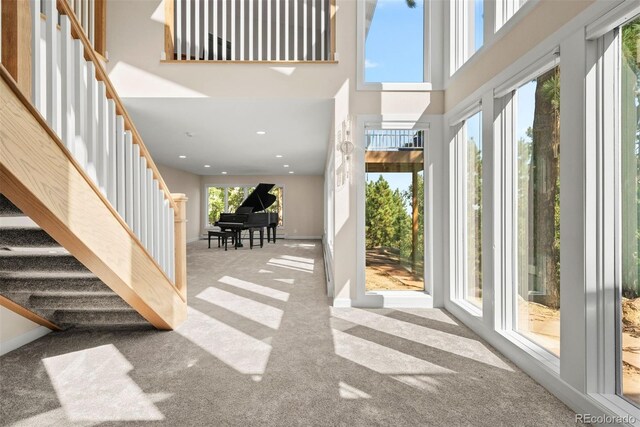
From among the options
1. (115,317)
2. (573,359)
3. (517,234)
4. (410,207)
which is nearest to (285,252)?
(410,207)

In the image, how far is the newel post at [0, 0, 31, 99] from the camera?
1352 mm

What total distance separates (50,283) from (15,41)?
5.25ft

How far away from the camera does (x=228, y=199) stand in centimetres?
1174

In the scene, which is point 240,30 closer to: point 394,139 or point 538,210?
point 394,139

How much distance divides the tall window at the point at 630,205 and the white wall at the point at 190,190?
30.4 feet

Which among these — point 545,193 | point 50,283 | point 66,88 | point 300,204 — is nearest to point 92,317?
point 50,283

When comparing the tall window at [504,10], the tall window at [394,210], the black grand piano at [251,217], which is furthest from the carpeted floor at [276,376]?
the black grand piano at [251,217]

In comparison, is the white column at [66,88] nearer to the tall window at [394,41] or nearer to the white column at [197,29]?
the white column at [197,29]

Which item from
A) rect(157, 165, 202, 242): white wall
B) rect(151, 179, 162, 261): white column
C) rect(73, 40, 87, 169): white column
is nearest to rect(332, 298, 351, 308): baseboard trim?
rect(151, 179, 162, 261): white column

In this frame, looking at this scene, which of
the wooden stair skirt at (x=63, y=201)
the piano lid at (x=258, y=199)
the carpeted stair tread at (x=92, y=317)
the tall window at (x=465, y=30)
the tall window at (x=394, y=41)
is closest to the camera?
the wooden stair skirt at (x=63, y=201)

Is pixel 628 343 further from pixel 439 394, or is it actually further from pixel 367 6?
pixel 367 6

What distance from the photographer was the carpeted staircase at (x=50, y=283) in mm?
1744

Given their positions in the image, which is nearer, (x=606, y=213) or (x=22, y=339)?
(x=606, y=213)

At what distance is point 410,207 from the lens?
379cm
